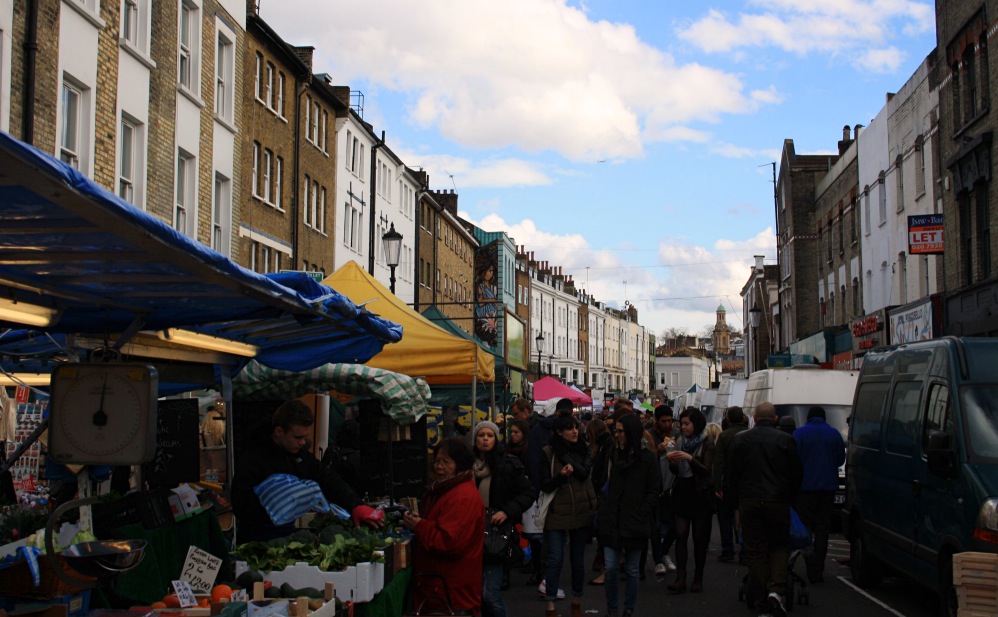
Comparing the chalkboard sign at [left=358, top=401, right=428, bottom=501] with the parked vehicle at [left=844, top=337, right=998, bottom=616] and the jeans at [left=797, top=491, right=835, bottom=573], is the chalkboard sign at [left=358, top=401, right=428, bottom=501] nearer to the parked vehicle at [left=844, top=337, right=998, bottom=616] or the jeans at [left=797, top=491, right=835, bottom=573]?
the jeans at [left=797, top=491, right=835, bottom=573]

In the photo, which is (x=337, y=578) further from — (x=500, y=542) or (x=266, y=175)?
(x=266, y=175)

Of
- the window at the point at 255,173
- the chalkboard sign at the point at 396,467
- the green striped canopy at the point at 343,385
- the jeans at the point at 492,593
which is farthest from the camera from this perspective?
the window at the point at 255,173

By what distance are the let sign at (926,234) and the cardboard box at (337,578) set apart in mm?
23069

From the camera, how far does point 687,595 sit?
11.8 metres

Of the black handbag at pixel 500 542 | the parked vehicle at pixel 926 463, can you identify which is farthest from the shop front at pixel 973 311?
the black handbag at pixel 500 542

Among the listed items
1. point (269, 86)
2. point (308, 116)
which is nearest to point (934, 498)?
point (269, 86)

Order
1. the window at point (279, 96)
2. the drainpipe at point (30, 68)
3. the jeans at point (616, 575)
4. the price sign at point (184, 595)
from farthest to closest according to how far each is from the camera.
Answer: the window at point (279, 96)
the drainpipe at point (30, 68)
the jeans at point (616, 575)
the price sign at point (184, 595)

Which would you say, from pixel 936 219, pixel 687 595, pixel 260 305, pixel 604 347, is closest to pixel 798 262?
pixel 936 219

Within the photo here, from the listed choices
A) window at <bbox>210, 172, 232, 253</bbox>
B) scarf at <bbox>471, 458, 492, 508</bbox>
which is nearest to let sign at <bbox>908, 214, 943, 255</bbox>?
window at <bbox>210, 172, 232, 253</bbox>

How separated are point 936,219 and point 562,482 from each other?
1973 centimetres

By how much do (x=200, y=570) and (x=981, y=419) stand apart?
263 inches

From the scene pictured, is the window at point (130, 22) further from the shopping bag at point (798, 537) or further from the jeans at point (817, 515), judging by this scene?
the shopping bag at point (798, 537)

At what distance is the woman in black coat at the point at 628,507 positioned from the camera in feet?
31.5

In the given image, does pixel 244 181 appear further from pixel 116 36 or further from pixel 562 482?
pixel 562 482
